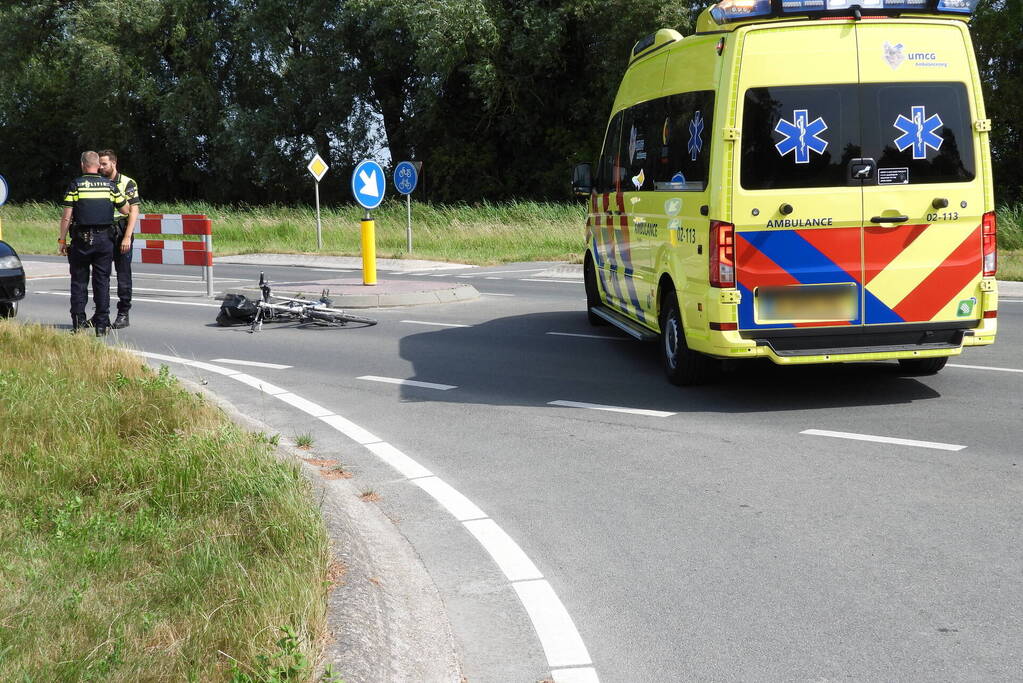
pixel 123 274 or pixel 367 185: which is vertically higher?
pixel 367 185

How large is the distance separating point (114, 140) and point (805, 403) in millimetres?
53394

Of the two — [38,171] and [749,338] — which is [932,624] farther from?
[38,171]

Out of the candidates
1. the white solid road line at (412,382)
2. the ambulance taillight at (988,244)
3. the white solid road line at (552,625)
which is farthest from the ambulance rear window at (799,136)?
the white solid road line at (552,625)

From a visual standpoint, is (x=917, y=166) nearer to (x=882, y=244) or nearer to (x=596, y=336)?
(x=882, y=244)

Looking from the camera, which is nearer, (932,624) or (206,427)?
(932,624)

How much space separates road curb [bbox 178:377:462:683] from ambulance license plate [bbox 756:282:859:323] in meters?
3.38

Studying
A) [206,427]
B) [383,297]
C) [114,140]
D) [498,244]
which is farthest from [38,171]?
[206,427]

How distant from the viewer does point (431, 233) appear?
3131 cm

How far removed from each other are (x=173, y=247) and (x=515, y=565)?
12545 millimetres

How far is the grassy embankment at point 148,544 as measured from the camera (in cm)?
359

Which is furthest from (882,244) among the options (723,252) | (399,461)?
(399,461)

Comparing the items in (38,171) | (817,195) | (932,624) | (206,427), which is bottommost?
(932,624)

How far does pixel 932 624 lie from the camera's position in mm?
4152

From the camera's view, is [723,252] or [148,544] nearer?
[148,544]
